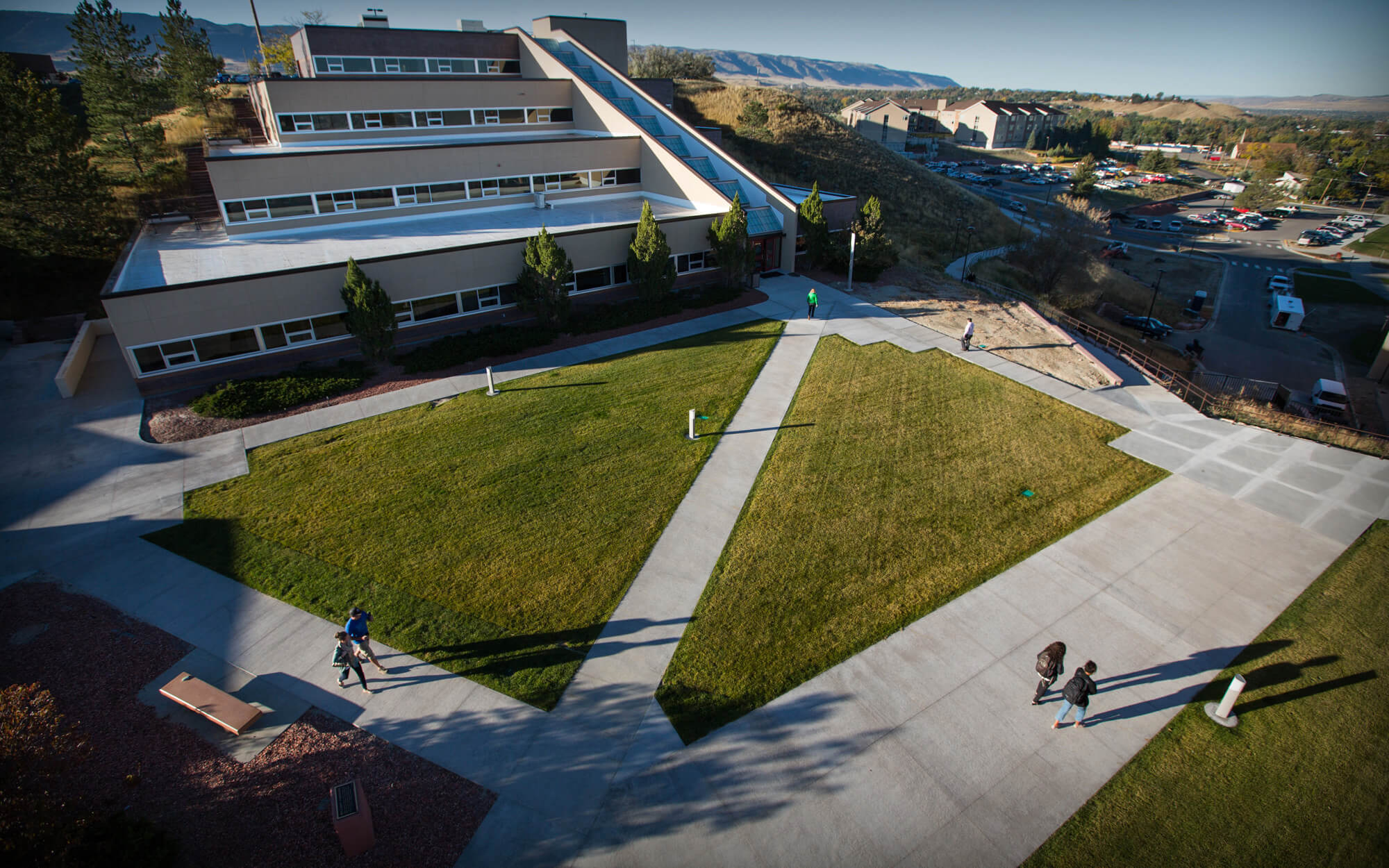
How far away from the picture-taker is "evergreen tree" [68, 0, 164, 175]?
28031 mm

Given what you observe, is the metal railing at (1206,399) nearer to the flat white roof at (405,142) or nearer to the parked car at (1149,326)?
the parked car at (1149,326)

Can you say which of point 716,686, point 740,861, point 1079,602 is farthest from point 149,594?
point 1079,602

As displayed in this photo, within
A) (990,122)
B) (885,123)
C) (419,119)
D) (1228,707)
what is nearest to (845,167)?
(419,119)

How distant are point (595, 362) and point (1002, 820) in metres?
17.5

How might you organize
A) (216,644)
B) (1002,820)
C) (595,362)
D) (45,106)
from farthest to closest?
(45,106) < (595,362) < (216,644) < (1002,820)

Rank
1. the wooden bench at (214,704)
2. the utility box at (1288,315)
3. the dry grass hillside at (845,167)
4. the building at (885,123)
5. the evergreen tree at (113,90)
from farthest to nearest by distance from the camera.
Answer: the building at (885,123), the dry grass hillside at (845,167), the utility box at (1288,315), the evergreen tree at (113,90), the wooden bench at (214,704)

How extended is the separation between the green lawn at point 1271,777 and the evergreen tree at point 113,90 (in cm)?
4163

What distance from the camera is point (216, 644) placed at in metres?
10.9

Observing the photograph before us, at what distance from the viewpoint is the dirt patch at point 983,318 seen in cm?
2302

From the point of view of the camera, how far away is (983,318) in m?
27.5

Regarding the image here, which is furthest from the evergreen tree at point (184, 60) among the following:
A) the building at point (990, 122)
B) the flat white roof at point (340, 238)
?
the building at point (990, 122)

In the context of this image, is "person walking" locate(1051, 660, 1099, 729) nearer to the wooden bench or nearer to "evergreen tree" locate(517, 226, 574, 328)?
the wooden bench

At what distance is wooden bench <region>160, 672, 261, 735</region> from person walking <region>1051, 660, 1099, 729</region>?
12.5 meters

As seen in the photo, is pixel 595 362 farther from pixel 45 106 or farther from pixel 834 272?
pixel 45 106
